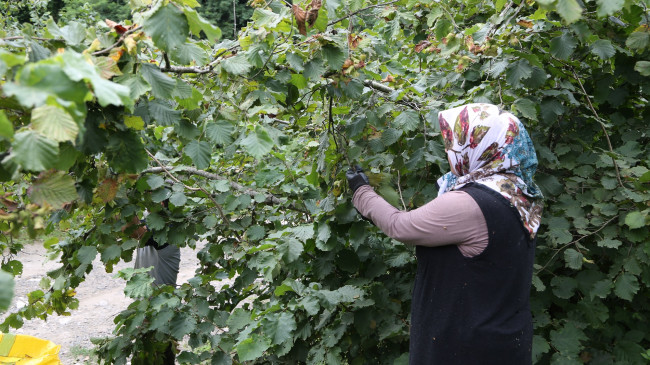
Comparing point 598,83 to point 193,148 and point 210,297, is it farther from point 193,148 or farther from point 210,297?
point 210,297

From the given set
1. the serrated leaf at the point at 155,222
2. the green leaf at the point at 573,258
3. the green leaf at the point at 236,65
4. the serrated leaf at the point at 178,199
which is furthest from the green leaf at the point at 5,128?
the green leaf at the point at 573,258

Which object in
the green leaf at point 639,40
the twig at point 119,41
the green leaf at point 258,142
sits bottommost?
the green leaf at point 639,40

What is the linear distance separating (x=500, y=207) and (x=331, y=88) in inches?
34.0

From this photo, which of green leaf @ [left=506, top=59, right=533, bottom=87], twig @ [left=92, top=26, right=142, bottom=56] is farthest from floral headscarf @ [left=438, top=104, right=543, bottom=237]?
twig @ [left=92, top=26, right=142, bottom=56]

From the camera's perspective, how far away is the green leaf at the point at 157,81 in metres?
1.67

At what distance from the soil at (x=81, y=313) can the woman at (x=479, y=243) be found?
369cm

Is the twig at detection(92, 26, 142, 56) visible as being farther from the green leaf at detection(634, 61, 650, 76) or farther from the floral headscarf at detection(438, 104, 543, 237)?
the green leaf at detection(634, 61, 650, 76)

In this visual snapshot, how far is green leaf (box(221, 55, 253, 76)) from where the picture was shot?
1.95 meters

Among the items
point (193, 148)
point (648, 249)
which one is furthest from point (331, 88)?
point (648, 249)

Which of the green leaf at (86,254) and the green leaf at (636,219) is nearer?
the green leaf at (636,219)

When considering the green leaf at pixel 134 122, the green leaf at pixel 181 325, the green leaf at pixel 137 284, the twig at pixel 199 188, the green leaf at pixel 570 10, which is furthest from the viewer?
the twig at pixel 199 188

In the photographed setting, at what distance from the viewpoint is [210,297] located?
283 cm

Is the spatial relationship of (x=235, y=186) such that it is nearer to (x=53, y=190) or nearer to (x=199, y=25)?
(x=199, y=25)

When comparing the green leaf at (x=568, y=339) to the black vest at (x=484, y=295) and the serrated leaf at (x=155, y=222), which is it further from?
the serrated leaf at (x=155, y=222)
